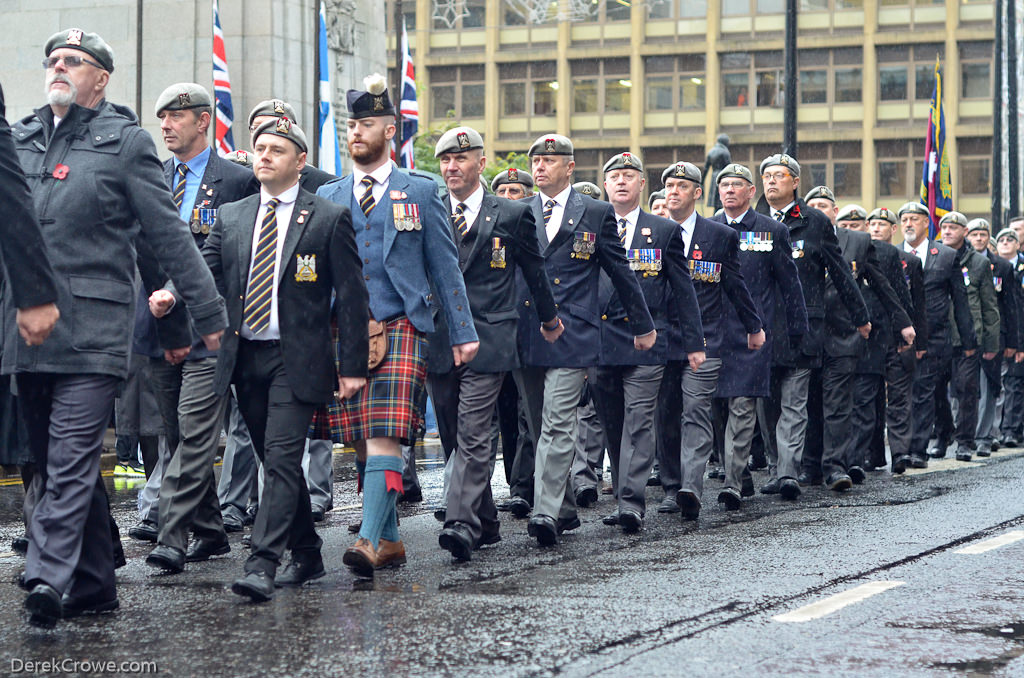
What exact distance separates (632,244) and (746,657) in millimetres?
4669

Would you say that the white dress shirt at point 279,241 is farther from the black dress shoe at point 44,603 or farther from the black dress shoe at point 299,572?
the black dress shoe at point 44,603

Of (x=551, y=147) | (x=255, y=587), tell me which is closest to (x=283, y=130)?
(x=255, y=587)

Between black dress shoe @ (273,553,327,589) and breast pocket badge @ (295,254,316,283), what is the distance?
112 cm

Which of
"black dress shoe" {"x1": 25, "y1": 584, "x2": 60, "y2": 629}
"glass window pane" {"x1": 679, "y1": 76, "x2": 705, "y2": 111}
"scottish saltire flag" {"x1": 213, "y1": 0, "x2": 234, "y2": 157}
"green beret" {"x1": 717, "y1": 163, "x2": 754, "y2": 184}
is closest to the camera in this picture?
"black dress shoe" {"x1": 25, "y1": 584, "x2": 60, "y2": 629}

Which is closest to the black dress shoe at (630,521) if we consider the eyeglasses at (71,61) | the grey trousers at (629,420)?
the grey trousers at (629,420)

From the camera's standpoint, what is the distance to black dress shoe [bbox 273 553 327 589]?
22.5 feet

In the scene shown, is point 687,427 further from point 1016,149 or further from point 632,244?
point 1016,149

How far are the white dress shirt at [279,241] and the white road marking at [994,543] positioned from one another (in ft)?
11.5

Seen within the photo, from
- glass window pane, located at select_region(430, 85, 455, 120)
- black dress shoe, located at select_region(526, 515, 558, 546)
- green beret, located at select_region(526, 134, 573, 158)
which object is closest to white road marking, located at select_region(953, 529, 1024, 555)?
black dress shoe, located at select_region(526, 515, 558, 546)

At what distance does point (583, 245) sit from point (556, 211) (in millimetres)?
291

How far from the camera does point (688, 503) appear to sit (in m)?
9.57

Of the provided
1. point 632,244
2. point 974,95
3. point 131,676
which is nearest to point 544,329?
point 632,244

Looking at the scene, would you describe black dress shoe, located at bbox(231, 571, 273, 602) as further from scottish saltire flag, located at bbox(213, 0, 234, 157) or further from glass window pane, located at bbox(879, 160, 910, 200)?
glass window pane, located at bbox(879, 160, 910, 200)

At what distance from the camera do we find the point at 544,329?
8.48 metres
